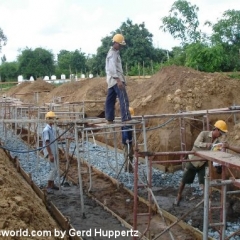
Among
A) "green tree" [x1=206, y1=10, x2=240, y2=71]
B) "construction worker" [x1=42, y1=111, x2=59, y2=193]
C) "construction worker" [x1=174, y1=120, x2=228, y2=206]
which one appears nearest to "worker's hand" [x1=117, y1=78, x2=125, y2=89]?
"construction worker" [x1=174, y1=120, x2=228, y2=206]

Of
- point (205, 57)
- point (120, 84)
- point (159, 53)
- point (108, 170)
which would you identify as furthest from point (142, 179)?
point (159, 53)

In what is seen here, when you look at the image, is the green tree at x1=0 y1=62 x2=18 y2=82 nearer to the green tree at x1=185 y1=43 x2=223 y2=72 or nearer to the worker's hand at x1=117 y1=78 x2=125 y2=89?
the green tree at x1=185 y1=43 x2=223 y2=72

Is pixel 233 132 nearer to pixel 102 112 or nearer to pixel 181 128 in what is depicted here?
pixel 181 128

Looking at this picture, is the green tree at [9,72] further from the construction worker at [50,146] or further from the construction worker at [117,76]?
the construction worker at [117,76]

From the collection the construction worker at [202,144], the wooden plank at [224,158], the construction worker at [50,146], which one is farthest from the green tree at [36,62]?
the wooden plank at [224,158]

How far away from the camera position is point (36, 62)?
61.1m

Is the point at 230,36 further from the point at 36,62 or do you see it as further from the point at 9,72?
the point at 9,72

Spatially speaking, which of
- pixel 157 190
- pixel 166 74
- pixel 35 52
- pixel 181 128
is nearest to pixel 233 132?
pixel 181 128

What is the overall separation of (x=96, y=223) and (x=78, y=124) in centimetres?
206

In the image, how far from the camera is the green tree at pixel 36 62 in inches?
2367

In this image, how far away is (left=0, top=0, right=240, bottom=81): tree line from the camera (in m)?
27.1

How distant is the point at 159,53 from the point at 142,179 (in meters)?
33.8

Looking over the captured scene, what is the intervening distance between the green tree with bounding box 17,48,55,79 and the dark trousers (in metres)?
51.7

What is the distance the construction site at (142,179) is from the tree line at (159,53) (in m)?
7.17
